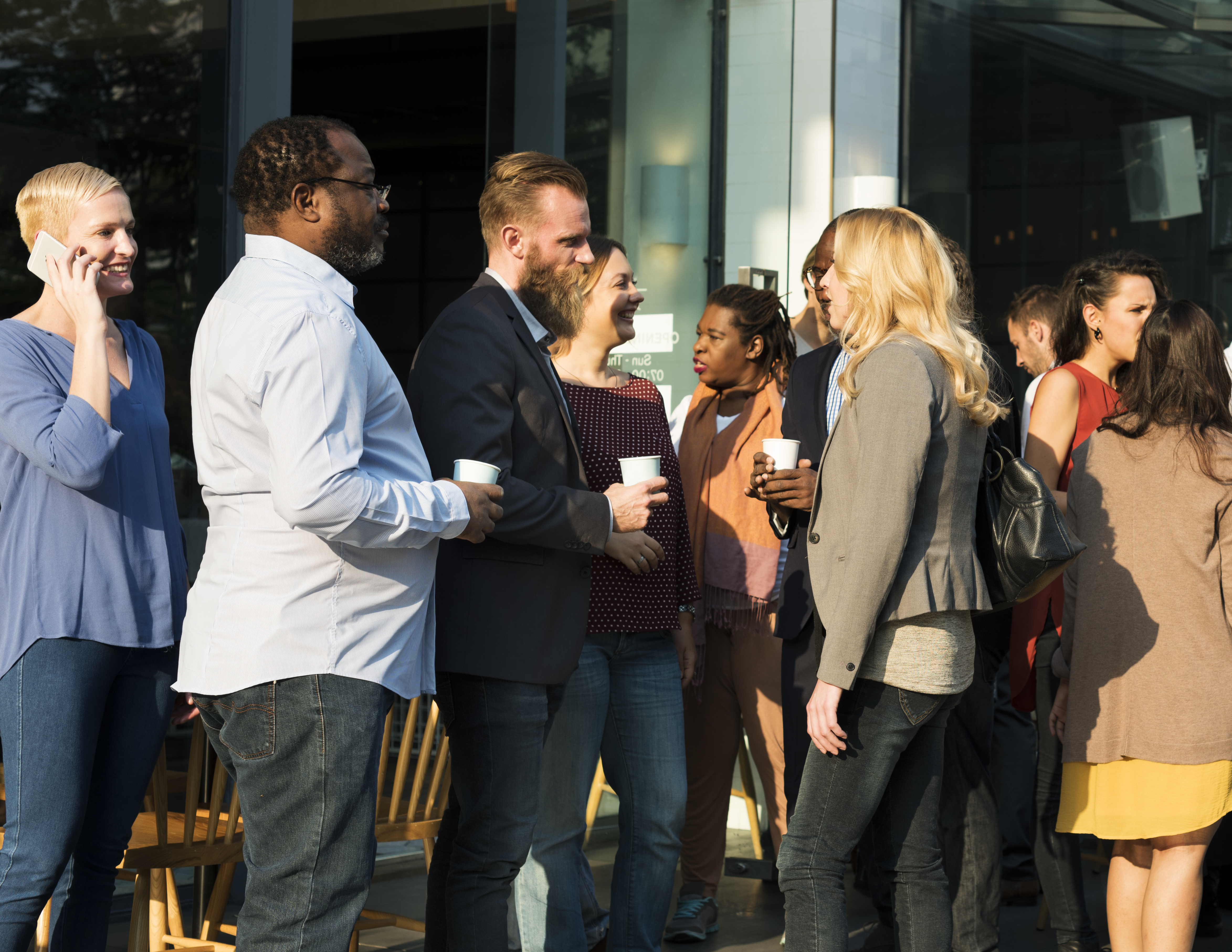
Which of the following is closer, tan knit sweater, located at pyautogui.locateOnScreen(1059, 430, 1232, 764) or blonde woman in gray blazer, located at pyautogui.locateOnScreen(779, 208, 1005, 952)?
blonde woman in gray blazer, located at pyautogui.locateOnScreen(779, 208, 1005, 952)

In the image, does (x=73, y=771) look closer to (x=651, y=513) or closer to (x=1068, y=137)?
(x=651, y=513)

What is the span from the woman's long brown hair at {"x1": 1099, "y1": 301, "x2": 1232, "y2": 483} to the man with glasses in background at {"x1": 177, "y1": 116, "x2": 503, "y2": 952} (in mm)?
1855

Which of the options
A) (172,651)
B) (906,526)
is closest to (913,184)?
(906,526)

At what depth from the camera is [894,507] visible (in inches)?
108

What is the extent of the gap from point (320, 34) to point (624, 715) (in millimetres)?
6434

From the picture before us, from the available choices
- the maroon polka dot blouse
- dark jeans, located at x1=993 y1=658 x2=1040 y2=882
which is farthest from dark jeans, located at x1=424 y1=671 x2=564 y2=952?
dark jeans, located at x1=993 y1=658 x2=1040 y2=882

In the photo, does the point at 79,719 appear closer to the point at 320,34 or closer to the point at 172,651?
the point at 172,651

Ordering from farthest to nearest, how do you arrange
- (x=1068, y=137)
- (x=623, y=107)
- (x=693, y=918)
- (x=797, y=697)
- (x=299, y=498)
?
1. (x=1068, y=137)
2. (x=623, y=107)
3. (x=693, y=918)
4. (x=797, y=697)
5. (x=299, y=498)

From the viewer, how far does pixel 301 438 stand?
7.34ft

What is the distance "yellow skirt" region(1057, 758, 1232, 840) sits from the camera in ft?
10.7

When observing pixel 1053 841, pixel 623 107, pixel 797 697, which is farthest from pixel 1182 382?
pixel 623 107

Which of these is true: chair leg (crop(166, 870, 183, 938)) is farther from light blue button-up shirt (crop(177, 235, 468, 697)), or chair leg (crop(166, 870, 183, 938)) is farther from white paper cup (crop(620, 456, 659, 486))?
white paper cup (crop(620, 456, 659, 486))

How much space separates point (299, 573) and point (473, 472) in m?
0.41

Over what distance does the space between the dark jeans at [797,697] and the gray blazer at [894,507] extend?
0.69m
